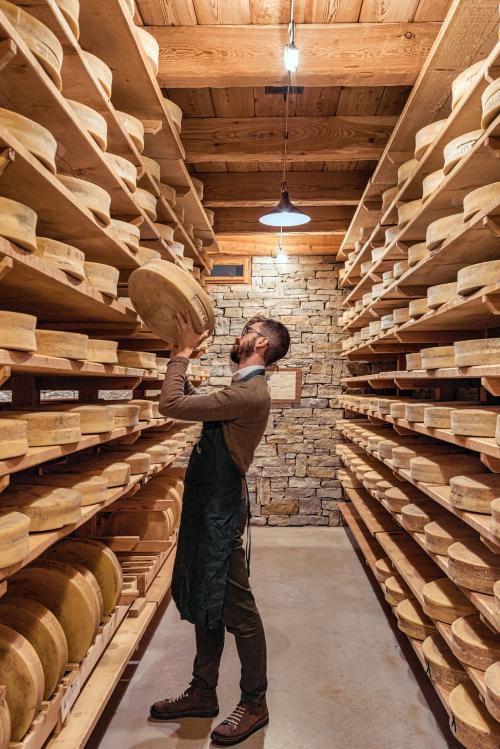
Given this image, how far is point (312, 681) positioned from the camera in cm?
316

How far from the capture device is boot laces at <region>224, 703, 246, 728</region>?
2600 mm

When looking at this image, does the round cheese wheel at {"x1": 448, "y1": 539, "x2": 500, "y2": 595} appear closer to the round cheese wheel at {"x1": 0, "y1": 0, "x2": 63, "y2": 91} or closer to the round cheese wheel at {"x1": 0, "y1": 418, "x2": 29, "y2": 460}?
the round cheese wheel at {"x1": 0, "y1": 418, "x2": 29, "y2": 460}

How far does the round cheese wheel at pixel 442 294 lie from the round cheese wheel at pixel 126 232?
1.42 m

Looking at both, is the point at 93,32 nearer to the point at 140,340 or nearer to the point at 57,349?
the point at 57,349

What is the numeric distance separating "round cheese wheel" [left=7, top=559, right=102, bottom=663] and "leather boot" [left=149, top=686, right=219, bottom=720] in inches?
24.4

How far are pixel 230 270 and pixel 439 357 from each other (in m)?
4.59

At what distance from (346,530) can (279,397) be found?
1.68 meters

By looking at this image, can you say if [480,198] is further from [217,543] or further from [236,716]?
[236,716]

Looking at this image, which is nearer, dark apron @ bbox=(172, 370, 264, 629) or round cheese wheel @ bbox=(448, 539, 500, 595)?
round cheese wheel @ bbox=(448, 539, 500, 595)

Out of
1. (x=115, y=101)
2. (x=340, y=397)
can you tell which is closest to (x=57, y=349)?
(x=115, y=101)

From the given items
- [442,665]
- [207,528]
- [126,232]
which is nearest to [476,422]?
[442,665]

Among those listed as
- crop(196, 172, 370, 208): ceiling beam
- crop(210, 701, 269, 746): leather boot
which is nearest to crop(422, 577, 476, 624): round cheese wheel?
crop(210, 701, 269, 746): leather boot

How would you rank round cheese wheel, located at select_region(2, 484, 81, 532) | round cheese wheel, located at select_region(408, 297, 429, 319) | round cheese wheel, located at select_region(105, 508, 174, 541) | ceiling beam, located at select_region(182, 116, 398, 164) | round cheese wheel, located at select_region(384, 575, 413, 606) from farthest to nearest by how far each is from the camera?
ceiling beam, located at select_region(182, 116, 398, 164), round cheese wheel, located at select_region(105, 508, 174, 541), round cheese wheel, located at select_region(384, 575, 413, 606), round cheese wheel, located at select_region(408, 297, 429, 319), round cheese wheel, located at select_region(2, 484, 81, 532)

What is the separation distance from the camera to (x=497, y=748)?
6.19ft
